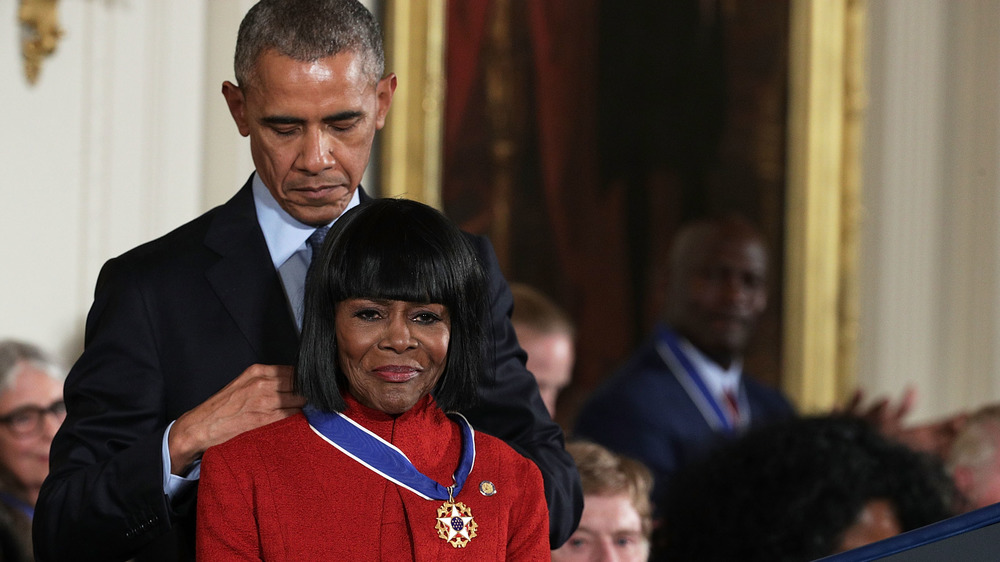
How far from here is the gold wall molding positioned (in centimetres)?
428

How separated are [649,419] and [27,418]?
2.14m

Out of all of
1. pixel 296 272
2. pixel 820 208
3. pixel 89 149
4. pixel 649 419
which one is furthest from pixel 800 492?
pixel 820 208

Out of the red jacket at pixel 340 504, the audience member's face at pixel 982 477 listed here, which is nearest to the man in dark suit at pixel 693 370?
the audience member's face at pixel 982 477

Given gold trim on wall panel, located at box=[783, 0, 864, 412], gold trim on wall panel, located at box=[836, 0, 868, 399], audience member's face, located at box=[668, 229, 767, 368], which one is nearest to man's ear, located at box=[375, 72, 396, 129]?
audience member's face, located at box=[668, 229, 767, 368]

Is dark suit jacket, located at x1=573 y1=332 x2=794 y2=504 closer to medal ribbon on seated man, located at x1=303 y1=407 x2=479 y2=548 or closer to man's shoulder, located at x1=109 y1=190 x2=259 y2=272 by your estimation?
man's shoulder, located at x1=109 y1=190 x2=259 y2=272

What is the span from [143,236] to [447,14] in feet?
5.50

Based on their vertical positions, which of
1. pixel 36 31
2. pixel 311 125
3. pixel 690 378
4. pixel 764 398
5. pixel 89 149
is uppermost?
pixel 36 31

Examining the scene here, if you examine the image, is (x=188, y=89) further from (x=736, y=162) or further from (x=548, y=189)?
(x=736, y=162)

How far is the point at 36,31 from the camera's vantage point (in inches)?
170

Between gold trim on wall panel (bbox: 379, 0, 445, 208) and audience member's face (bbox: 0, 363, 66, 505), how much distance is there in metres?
1.80

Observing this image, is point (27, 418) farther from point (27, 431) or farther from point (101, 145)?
point (101, 145)

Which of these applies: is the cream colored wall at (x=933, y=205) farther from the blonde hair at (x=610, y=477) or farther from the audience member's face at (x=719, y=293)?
the blonde hair at (x=610, y=477)

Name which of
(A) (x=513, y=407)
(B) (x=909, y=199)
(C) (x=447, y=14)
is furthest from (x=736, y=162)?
(A) (x=513, y=407)

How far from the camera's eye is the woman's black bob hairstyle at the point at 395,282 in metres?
1.79
